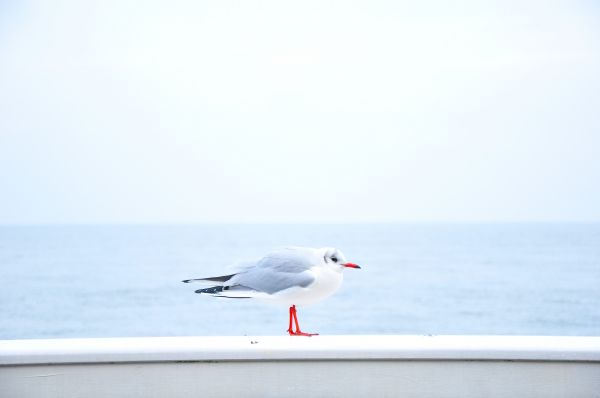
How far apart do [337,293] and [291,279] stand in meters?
21.4

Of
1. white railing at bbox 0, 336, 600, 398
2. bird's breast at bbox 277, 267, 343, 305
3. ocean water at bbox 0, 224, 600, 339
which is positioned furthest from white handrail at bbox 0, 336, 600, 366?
ocean water at bbox 0, 224, 600, 339

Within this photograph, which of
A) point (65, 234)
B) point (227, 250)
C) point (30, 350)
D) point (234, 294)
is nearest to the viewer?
point (30, 350)

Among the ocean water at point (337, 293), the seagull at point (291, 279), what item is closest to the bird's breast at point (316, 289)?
the seagull at point (291, 279)

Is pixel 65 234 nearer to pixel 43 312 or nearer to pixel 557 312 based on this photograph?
pixel 43 312

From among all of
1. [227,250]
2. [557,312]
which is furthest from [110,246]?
[557,312]

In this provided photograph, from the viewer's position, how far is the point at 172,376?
5.69ft

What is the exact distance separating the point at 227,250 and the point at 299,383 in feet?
101

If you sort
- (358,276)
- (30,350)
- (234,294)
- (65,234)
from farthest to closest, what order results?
(65,234) < (358,276) < (234,294) < (30,350)

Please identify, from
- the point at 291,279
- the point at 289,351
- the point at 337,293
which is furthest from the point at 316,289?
the point at 337,293

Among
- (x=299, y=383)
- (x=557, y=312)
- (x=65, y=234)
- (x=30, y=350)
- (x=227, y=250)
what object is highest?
(x=65, y=234)

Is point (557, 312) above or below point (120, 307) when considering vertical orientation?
below

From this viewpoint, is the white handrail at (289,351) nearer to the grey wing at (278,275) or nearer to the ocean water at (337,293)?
the grey wing at (278,275)

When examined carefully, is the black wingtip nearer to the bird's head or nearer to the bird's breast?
the bird's breast

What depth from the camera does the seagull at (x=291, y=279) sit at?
194 centimetres
